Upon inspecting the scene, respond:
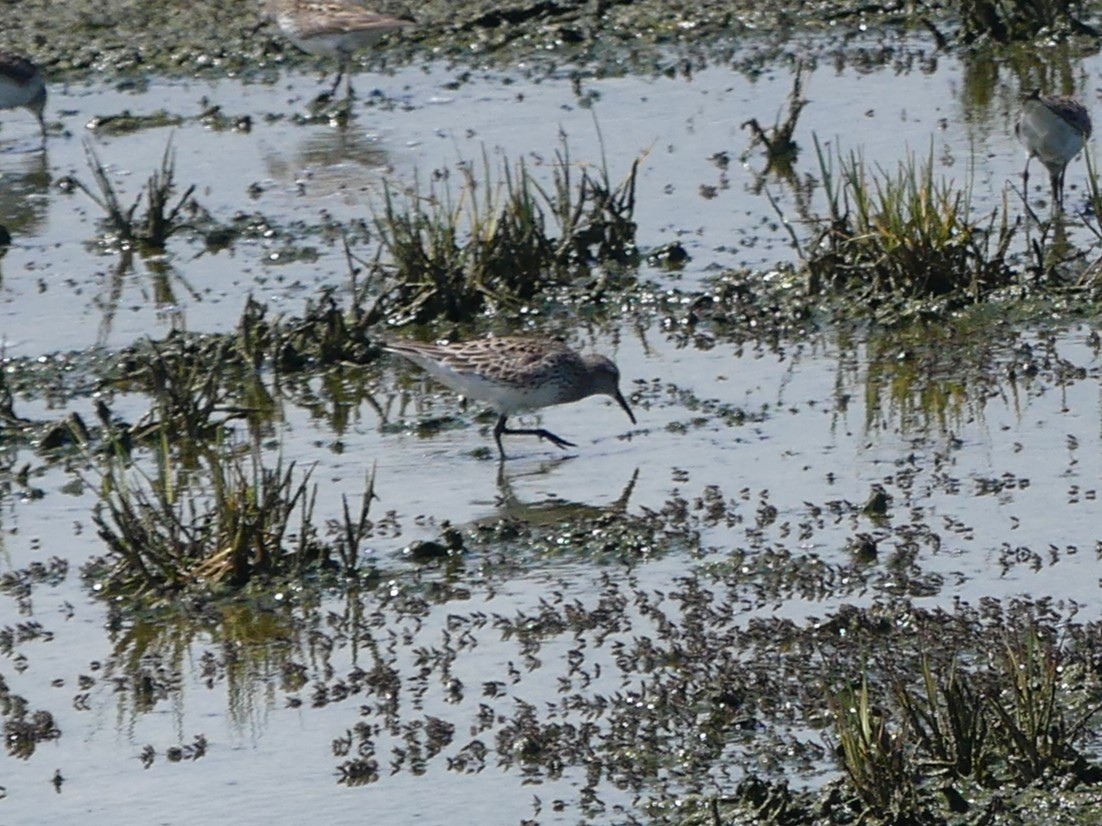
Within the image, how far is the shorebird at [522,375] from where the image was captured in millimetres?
10633

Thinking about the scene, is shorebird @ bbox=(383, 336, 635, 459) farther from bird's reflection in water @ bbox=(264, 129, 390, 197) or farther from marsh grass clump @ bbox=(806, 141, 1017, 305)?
bird's reflection in water @ bbox=(264, 129, 390, 197)

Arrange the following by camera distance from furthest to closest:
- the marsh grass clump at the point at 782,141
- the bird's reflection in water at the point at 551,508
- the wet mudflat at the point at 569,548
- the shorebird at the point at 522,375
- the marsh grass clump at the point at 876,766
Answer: the marsh grass clump at the point at 782,141, the shorebird at the point at 522,375, the bird's reflection in water at the point at 551,508, the wet mudflat at the point at 569,548, the marsh grass clump at the point at 876,766

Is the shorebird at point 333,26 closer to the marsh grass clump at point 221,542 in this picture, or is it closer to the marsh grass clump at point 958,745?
the marsh grass clump at point 221,542

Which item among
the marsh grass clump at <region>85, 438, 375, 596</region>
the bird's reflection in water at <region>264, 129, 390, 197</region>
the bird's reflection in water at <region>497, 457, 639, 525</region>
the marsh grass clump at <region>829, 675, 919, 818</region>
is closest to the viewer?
the marsh grass clump at <region>829, 675, 919, 818</region>

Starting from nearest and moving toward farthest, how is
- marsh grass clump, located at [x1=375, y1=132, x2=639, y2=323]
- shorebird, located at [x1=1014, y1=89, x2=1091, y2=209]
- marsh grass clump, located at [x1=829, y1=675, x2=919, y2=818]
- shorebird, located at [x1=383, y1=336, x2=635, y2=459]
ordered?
1. marsh grass clump, located at [x1=829, y1=675, x2=919, y2=818]
2. shorebird, located at [x1=383, y1=336, x2=635, y2=459]
3. marsh grass clump, located at [x1=375, y1=132, x2=639, y2=323]
4. shorebird, located at [x1=1014, y1=89, x2=1091, y2=209]

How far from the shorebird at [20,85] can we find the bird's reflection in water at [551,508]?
30.2 feet

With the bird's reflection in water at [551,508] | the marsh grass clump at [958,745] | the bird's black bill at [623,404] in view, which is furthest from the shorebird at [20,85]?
the marsh grass clump at [958,745]

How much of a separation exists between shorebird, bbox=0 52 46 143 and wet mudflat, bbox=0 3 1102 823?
2.46 m

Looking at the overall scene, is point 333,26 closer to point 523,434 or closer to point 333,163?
point 333,163

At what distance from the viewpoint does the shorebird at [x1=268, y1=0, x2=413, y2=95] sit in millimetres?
19141

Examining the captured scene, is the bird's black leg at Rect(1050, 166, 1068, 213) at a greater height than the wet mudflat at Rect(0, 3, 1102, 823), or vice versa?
the bird's black leg at Rect(1050, 166, 1068, 213)

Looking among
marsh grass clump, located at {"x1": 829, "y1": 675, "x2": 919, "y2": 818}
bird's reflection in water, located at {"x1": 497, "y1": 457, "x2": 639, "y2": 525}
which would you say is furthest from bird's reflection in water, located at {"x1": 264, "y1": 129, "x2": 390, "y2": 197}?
marsh grass clump, located at {"x1": 829, "y1": 675, "x2": 919, "y2": 818}

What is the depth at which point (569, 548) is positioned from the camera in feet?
30.4

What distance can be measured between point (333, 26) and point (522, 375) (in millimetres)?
9165
